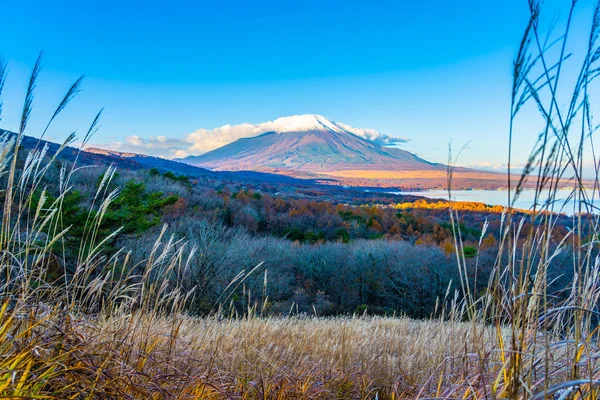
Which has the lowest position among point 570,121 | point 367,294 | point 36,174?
point 367,294

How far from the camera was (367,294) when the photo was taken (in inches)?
953

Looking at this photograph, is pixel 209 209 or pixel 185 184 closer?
pixel 209 209

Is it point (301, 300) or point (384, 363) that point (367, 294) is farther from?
point (384, 363)

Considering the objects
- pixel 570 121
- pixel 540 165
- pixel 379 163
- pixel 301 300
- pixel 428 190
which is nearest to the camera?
pixel 540 165

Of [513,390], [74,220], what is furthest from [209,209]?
[513,390]

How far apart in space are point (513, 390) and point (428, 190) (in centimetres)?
11942

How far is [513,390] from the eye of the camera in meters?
1.27

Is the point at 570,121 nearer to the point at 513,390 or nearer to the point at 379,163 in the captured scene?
the point at 513,390

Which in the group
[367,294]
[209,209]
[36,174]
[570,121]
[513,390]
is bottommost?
[367,294]

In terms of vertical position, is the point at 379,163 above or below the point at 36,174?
above

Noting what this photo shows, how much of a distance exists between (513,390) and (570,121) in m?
0.91

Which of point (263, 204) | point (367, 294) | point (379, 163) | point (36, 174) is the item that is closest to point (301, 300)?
point (367, 294)

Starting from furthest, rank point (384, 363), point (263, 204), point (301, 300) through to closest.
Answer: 1. point (263, 204)
2. point (301, 300)
3. point (384, 363)

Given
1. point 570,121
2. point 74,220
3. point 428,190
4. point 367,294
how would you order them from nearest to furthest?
point 570,121, point 74,220, point 367,294, point 428,190
